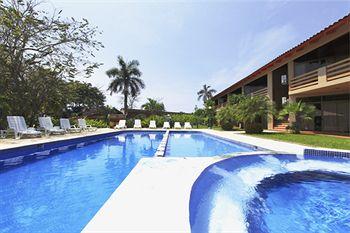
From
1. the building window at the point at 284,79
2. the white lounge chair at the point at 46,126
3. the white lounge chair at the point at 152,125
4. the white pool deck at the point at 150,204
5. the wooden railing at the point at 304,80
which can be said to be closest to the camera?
the white pool deck at the point at 150,204

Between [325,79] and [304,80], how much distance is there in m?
2.26

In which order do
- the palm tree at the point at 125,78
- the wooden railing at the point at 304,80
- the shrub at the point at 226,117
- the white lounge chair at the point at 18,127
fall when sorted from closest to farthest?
1. the white lounge chair at the point at 18,127
2. the wooden railing at the point at 304,80
3. the shrub at the point at 226,117
4. the palm tree at the point at 125,78

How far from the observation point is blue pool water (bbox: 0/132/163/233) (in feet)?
10.8

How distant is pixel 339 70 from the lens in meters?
12.0

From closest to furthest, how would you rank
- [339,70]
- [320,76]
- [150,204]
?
[150,204]
[339,70]
[320,76]

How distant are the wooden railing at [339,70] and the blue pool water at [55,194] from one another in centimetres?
1077

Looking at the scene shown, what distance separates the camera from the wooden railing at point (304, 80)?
1398cm

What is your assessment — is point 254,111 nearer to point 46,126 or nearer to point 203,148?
point 203,148

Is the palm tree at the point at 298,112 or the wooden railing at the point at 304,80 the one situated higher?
the wooden railing at the point at 304,80

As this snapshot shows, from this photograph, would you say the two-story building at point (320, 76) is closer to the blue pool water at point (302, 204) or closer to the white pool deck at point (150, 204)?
the blue pool water at point (302, 204)

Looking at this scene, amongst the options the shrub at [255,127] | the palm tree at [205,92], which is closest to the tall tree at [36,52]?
the shrub at [255,127]

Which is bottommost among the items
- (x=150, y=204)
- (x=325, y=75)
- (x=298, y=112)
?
(x=150, y=204)

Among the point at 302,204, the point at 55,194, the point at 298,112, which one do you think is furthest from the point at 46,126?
the point at 298,112

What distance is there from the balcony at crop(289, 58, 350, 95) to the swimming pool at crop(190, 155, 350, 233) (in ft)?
20.3
